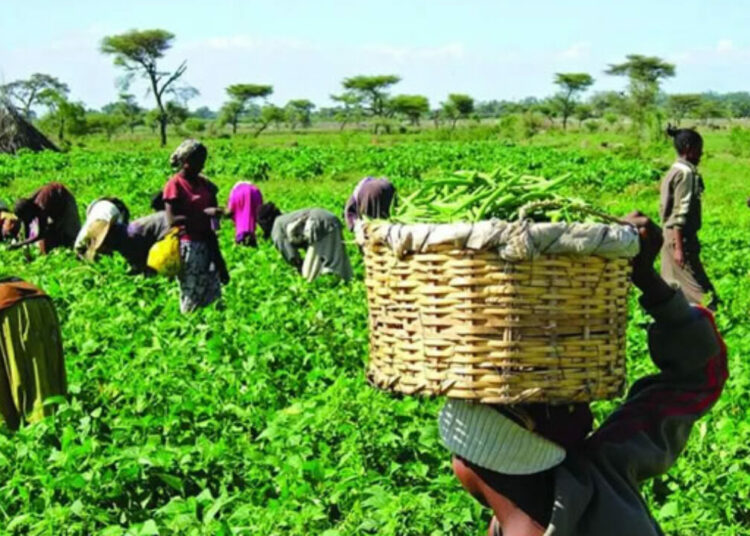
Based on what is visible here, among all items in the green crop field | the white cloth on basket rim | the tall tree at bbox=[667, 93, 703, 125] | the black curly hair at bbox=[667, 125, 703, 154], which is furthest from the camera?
the tall tree at bbox=[667, 93, 703, 125]

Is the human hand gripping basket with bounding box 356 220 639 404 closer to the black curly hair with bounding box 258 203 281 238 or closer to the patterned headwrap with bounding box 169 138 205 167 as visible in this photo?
the patterned headwrap with bounding box 169 138 205 167

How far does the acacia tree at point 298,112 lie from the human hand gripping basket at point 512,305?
84.4 metres

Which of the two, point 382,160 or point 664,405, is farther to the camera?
point 382,160

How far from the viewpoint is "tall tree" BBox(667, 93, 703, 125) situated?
7800cm

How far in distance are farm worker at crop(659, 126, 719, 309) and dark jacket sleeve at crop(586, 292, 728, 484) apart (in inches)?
203

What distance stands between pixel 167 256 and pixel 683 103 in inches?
2985

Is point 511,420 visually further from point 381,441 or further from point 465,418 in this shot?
point 381,441

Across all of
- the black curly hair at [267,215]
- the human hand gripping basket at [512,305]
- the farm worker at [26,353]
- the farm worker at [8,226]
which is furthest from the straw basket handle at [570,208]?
the farm worker at [8,226]

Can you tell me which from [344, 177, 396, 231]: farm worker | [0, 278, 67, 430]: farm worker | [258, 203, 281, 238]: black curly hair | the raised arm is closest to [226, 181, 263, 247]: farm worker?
[258, 203, 281, 238]: black curly hair

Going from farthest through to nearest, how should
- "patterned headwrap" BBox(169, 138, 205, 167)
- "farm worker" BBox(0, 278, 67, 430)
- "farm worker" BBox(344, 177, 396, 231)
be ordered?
"farm worker" BBox(344, 177, 396, 231), "patterned headwrap" BBox(169, 138, 205, 167), "farm worker" BBox(0, 278, 67, 430)

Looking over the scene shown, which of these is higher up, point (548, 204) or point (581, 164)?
point (548, 204)

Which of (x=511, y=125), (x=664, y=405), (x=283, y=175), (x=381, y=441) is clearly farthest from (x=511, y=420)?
(x=511, y=125)

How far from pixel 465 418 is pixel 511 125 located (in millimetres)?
44553

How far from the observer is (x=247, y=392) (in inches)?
223
